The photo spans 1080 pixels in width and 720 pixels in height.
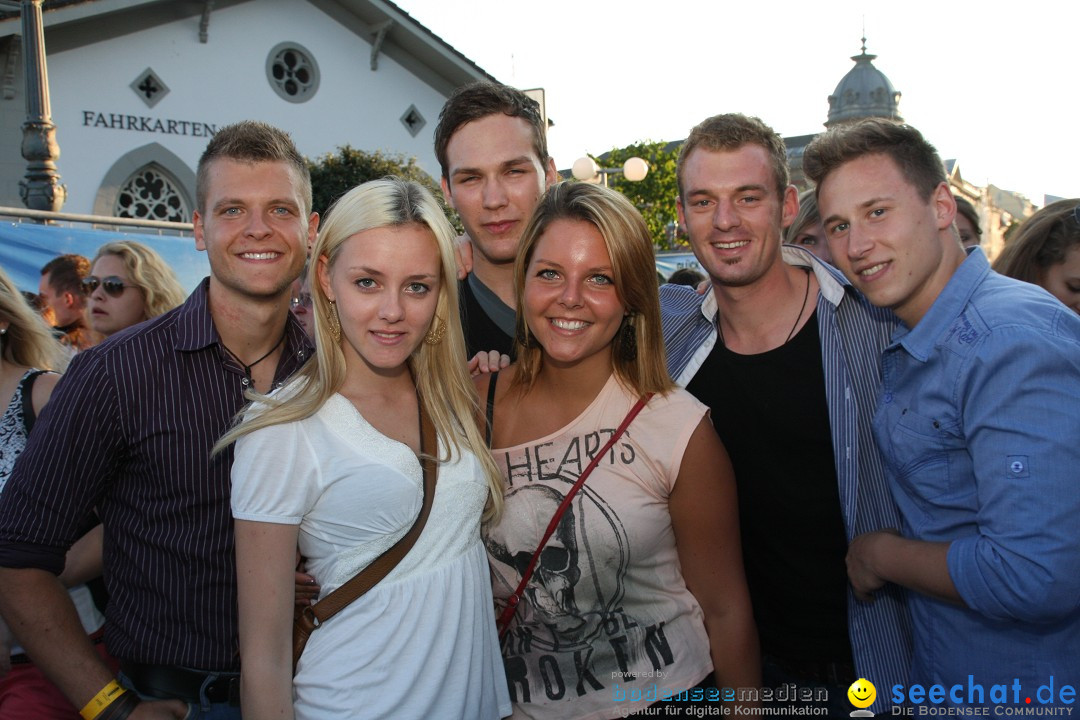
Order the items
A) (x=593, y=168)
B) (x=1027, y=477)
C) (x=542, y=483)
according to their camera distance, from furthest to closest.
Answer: (x=593, y=168) → (x=542, y=483) → (x=1027, y=477)

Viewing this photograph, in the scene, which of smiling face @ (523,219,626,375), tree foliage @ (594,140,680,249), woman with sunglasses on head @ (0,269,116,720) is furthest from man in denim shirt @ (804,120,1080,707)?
tree foliage @ (594,140,680,249)

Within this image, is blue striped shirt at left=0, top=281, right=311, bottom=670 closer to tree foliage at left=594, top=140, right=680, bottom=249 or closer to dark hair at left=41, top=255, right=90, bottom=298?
dark hair at left=41, top=255, right=90, bottom=298

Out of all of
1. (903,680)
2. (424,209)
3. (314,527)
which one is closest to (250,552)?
(314,527)

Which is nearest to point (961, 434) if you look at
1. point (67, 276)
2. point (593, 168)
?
point (67, 276)

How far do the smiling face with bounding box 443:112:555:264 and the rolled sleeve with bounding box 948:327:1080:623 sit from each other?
79.4 inches

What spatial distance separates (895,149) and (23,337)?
3.47 meters

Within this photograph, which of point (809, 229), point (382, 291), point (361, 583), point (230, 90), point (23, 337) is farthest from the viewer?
point (230, 90)

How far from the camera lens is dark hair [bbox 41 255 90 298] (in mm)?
6023

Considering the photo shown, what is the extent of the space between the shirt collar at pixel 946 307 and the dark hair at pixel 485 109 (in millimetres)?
1897

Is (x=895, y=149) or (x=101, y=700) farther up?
(x=895, y=149)

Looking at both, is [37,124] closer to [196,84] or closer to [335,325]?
[335,325]

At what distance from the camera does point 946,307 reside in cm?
223

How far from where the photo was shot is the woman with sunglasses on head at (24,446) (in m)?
2.69

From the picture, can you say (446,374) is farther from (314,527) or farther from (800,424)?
(800,424)
